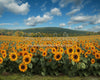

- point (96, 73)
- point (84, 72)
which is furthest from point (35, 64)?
point (96, 73)

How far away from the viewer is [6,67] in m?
5.70

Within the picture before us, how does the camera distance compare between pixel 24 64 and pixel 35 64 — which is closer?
pixel 24 64

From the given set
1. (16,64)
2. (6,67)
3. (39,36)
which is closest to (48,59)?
(16,64)

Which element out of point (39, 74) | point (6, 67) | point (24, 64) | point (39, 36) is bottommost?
point (39, 74)

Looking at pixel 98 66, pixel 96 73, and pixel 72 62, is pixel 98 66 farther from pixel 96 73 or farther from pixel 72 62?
pixel 72 62

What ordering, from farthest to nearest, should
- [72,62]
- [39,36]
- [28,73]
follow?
[39,36], [28,73], [72,62]

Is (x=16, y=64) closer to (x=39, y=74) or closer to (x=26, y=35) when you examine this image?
(x=39, y=74)

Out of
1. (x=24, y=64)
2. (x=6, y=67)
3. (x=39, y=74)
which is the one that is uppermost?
(x=24, y=64)

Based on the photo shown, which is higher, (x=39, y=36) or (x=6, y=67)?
(x=39, y=36)

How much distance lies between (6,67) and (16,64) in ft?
2.27

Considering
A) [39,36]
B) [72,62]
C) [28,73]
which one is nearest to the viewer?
[72,62]

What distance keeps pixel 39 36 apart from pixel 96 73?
21.7ft

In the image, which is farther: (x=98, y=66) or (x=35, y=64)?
(x=35, y=64)

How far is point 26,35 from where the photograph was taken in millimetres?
10609
